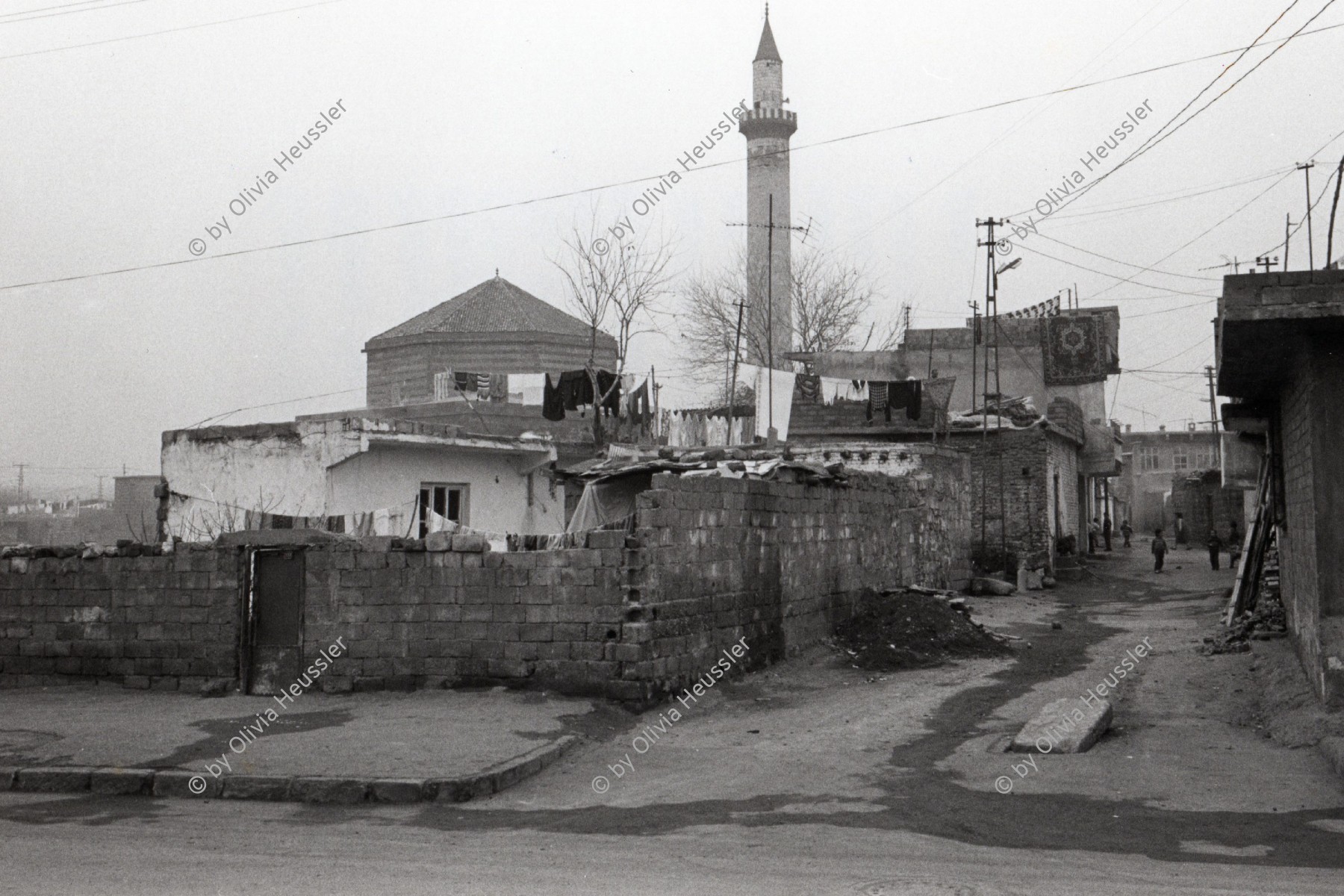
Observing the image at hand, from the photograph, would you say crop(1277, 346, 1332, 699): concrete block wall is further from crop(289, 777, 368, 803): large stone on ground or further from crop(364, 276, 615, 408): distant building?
crop(364, 276, 615, 408): distant building

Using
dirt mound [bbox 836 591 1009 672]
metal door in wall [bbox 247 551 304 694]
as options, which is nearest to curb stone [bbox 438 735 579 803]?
metal door in wall [bbox 247 551 304 694]

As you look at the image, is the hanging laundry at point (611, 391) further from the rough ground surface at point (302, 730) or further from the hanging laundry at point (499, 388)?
the rough ground surface at point (302, 730)

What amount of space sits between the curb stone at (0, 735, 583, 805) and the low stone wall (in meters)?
2.54

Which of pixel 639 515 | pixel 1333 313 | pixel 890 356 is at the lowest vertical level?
pixel 639 515

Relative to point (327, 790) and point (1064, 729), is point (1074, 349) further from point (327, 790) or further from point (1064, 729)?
point (327, 790)

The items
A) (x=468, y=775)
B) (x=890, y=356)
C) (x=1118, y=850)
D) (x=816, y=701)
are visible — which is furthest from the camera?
(x=890, y=356)

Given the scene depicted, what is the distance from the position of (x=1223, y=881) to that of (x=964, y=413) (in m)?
25.6

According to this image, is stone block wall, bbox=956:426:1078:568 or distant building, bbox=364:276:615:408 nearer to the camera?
stone block wall, bbox=956:426:1078:568

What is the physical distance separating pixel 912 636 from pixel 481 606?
6.09 meters

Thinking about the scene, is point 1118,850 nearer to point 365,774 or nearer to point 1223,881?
point 1223,881

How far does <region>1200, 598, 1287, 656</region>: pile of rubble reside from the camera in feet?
47.1

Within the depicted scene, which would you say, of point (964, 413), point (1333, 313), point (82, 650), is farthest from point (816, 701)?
point (964, 413)

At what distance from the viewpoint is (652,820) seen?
7.24 meters

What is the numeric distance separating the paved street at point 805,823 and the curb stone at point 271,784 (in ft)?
0.49
